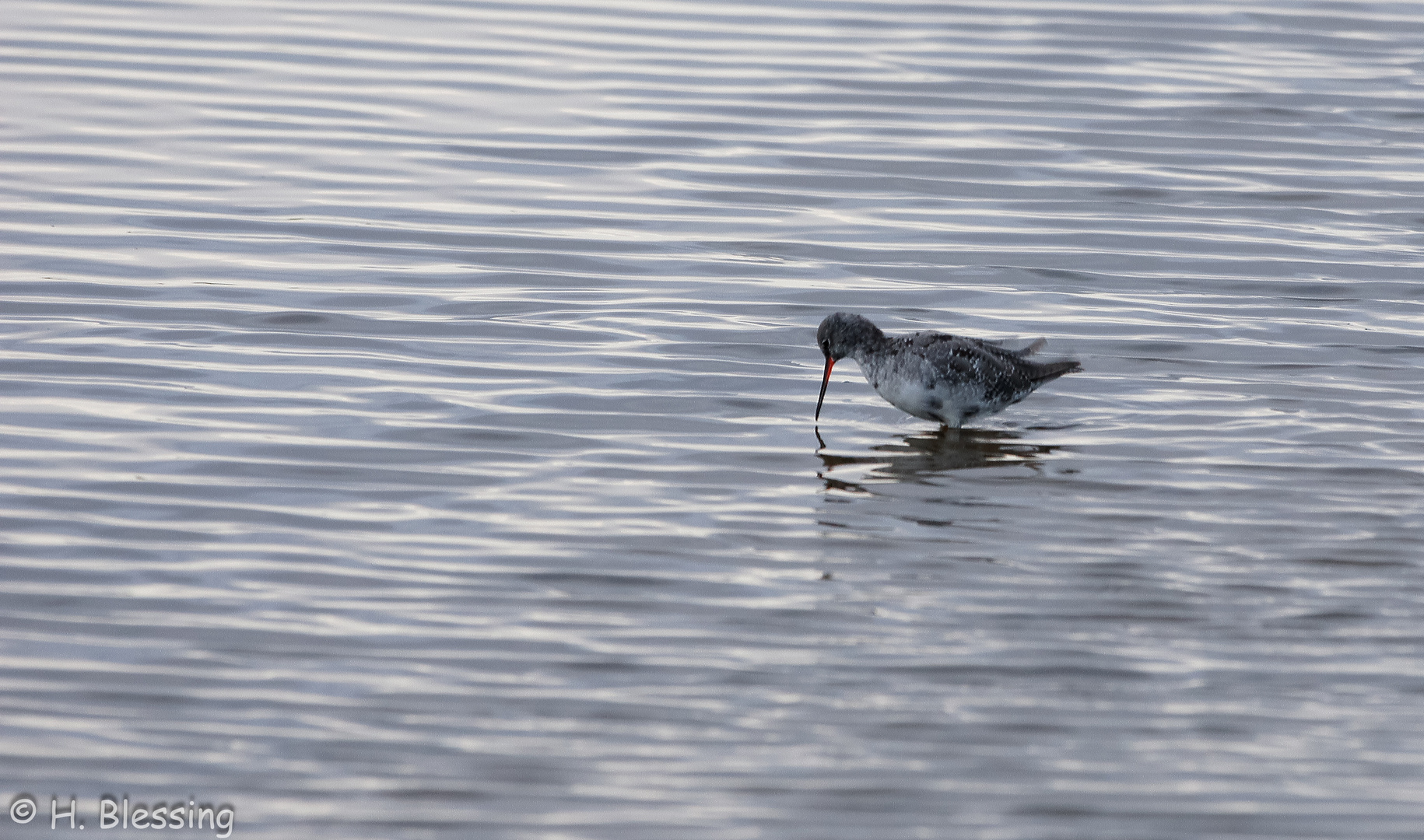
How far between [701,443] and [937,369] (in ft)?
4.00

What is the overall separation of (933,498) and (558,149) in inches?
266

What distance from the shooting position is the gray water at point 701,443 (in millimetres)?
6109

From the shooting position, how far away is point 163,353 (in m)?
10.2

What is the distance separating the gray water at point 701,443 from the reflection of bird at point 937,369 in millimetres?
229

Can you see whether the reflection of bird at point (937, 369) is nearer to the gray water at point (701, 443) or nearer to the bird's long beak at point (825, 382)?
the bird's long beak at point (825, 382)

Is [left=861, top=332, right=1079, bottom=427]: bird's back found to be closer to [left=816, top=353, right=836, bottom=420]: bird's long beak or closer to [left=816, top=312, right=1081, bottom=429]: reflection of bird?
[left=816, top=312, right=1081, bottom=429]: reflection of bird

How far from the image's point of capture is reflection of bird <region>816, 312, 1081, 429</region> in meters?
9.20

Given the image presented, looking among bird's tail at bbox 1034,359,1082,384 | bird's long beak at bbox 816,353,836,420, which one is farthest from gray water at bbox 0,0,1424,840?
bird's tail at bbox 1034,359,1082,384

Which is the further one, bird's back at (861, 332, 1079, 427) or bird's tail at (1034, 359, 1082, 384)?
bird's tail at (1034, 359, 1082, 384)

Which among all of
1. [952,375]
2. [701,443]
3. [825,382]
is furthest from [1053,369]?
[701,443]

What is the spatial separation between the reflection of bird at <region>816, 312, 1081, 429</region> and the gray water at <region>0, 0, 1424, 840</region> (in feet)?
0.75

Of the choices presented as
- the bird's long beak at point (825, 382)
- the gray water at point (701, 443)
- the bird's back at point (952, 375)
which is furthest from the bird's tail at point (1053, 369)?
the bird's long beak at point (825, 382)

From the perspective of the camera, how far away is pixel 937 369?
9156 millimetres

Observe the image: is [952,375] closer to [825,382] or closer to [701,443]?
[825,382]
